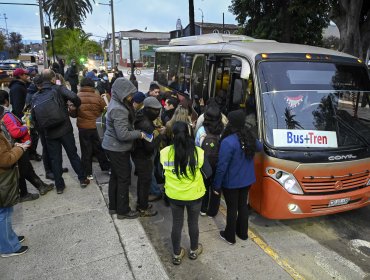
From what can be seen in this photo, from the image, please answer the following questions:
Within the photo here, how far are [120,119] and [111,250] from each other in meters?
1.60

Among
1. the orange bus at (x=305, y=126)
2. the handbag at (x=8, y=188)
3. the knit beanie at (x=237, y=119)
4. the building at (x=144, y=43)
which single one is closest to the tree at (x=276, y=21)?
the orange bus at (x=305, y=126)

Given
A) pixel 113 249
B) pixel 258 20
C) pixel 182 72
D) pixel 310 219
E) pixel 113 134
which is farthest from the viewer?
pixel 258 20

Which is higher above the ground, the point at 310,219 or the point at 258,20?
the point at 258,20

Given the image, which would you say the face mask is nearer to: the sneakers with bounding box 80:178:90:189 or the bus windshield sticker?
the bus windshield sticker

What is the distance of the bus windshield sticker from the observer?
386 cm

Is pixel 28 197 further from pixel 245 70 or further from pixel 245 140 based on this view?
pixel 245 70

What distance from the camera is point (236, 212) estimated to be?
3822 millimetres

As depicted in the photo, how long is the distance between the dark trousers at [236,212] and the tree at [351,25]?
11509mm

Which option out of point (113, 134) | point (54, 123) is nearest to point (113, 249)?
point (113, 134)

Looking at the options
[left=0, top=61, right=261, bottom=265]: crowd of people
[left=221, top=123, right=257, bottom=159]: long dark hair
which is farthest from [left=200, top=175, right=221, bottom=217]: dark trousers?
[left=221, top=123, right=257, bottom=159]: long dark hair

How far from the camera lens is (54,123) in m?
4.87

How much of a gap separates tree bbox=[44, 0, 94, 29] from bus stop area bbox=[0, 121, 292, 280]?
38.2 m

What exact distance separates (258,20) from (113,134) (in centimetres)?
2036

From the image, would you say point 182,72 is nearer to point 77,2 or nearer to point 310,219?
point 310,219
